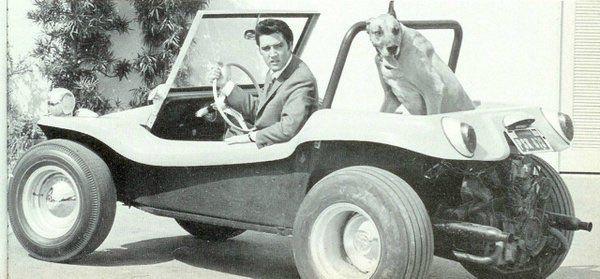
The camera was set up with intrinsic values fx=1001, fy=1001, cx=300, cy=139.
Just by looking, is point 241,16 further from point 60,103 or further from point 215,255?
point 215,255

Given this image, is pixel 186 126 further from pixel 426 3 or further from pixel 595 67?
pixel 595 67

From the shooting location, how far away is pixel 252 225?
5703mm

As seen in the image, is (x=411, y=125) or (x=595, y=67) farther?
(x=595, y=67)

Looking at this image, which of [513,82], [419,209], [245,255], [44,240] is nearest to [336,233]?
[419,209]

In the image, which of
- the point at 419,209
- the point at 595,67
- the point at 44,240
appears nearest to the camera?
the point at 419,209

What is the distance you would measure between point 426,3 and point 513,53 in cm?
110

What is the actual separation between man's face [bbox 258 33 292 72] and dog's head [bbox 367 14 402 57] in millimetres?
808

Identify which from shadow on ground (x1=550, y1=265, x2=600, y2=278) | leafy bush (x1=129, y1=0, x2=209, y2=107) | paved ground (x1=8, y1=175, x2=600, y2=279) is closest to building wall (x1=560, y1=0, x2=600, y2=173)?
paved ground (x1=8, y1=175, x2=600, y2=279)

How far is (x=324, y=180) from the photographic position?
17.0ft

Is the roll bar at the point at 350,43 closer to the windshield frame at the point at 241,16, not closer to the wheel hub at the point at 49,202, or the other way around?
the windshield frame at the point at 241,16

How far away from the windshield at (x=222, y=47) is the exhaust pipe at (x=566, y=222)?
222cm

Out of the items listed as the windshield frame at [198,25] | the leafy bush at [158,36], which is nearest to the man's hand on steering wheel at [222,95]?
the windshield frame at [198,25]

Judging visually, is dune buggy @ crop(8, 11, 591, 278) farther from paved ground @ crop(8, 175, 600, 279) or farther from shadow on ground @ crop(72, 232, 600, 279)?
shadow on ground @ crop(72, 232, 600, 279)

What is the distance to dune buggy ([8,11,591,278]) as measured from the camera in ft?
16.3
